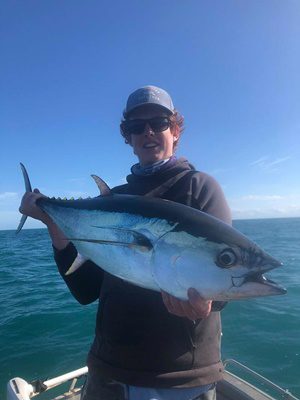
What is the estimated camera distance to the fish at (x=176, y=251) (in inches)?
85.7

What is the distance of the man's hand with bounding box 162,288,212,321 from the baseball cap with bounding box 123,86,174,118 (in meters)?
1.98

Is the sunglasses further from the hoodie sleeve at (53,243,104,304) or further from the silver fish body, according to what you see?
the hoodie sleeve at (53,243,104,304)

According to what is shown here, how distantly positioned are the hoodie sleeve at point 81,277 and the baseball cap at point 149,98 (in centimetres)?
164

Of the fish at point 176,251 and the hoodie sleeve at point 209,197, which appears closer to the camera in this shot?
the fish at point 176,251

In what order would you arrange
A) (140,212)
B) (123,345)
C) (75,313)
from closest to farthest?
(140,212) < (123,345) < (75,313)

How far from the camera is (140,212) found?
2.62 meters

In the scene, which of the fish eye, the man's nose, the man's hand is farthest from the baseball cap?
the man's hand

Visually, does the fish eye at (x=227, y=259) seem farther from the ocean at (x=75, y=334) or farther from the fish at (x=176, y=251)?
the ocean at (x=75, y=334)

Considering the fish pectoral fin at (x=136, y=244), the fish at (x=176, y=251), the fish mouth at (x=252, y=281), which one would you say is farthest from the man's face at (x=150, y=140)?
the fish mouth at (x=252, y=281)

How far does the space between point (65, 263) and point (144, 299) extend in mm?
1152

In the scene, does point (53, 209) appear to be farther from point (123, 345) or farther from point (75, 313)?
point (75, 313)

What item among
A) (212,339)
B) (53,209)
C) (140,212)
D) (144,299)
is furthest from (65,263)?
(212,339)

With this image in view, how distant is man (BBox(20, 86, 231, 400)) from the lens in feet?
8.60

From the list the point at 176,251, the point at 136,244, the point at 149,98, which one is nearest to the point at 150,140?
the point at 149,98
